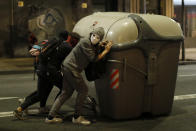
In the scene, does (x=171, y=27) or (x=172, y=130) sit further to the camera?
(x=171, y=27)

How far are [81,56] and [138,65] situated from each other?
41.8 inches

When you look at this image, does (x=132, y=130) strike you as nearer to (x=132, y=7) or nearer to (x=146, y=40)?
(x=146, y=40)

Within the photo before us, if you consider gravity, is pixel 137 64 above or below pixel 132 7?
below

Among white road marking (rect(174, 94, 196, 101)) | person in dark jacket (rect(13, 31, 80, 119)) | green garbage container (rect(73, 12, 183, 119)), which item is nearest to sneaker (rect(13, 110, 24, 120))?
person in dark jacket (rect(13, 31, 80, 119))

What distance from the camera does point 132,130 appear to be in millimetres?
6648

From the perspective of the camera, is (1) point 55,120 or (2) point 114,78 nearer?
(2) point 114,78

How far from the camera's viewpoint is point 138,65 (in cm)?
702

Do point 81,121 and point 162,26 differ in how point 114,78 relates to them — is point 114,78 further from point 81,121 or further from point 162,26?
point 162,26

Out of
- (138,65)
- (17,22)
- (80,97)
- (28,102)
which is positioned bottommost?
(28,102)

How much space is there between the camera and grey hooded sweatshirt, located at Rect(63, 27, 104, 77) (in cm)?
659

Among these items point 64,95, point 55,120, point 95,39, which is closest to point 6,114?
point 55,120

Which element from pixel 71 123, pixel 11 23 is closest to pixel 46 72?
pixel 71 123

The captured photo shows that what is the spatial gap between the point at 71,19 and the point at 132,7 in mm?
4068

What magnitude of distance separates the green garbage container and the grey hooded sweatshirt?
349 mm
